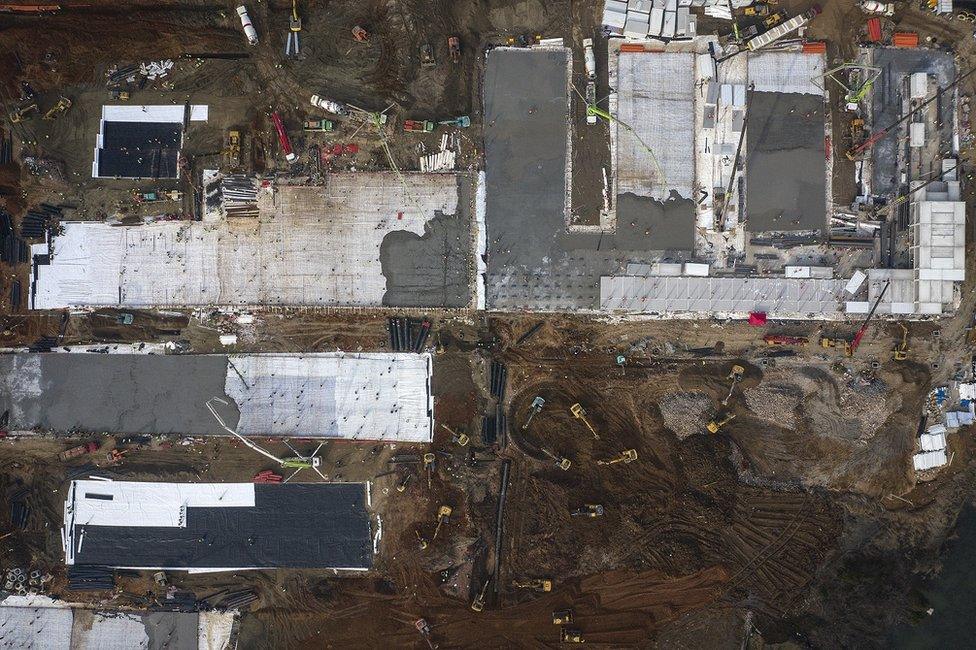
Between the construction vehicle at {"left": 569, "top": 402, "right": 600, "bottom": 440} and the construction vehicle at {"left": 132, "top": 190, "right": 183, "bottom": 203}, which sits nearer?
the construction vehicle at {"left": 569, "top": 402, "right": 600, "bottom": 440}

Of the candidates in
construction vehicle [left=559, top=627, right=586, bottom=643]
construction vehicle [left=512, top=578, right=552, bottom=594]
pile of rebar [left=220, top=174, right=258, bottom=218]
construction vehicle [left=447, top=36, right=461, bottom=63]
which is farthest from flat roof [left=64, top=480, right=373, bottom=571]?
construction vehicle [left=447, top=36, right=461, bottom=63]

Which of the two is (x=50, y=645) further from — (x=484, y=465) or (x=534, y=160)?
(x=534, y=160)

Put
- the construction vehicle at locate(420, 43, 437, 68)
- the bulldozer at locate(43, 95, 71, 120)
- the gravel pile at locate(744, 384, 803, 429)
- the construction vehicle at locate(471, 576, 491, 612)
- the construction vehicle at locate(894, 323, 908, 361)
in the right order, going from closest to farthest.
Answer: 1. the construction vehicle at locate(471, 576, 491, 612)
2. the construction vehicle at locate(894, 323, 908, 361)
3. the gravel pile at locate(744, 384, 803, 429)
4. the construction vehicle at locate(420, 43, 437, 68)
5. the bulldozer at locate(43, 95, 71, 120)

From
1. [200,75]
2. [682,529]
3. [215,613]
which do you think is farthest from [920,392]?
[200,75]

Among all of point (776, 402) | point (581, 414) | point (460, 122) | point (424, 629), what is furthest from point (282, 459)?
point (776, 402)

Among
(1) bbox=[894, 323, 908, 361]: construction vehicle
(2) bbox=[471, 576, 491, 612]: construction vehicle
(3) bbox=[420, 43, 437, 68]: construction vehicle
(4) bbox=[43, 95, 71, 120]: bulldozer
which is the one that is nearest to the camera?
(2) bbox=[471, 576, 491, 612]: construction vehicle

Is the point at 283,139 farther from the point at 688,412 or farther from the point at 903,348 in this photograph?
the point at 903,348

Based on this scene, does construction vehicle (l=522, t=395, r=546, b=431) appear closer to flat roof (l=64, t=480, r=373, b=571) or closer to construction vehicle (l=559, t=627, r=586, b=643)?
flat roof (l=64, t=480, r=373, b=571)

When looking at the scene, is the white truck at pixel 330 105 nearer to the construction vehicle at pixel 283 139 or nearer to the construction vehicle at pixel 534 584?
the construction vehicle at pixel 283 139
